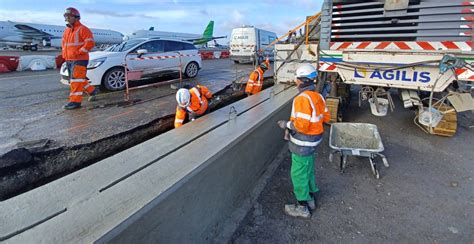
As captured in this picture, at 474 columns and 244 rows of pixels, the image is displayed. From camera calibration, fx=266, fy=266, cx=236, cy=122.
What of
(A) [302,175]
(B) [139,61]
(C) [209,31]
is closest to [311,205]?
(A) [302,175]

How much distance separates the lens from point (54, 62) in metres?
14.5

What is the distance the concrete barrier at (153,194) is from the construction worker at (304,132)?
0.60 metres

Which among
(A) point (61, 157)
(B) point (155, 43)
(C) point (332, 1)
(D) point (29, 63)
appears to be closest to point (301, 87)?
(C) point (332, 1)

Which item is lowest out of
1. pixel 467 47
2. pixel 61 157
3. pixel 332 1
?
pixel 61 157

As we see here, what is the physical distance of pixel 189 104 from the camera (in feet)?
14.3

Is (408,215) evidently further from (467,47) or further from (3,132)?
(3,132)

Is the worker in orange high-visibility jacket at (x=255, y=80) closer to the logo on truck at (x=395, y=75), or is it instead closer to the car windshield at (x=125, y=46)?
the logo on truck at (x=395, y=75)

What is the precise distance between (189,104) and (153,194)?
2.69m

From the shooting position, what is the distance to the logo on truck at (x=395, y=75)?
4.42 metres

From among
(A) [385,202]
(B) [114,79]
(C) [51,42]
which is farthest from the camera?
(C) [51,42]

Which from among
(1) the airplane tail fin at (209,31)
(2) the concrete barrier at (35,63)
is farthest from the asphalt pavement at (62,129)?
(1) the airplane tail fin at (209,31)

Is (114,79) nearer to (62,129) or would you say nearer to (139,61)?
(139,61)

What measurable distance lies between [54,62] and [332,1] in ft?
49.6

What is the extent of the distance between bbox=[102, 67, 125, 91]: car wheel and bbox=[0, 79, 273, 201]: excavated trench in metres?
3.75
